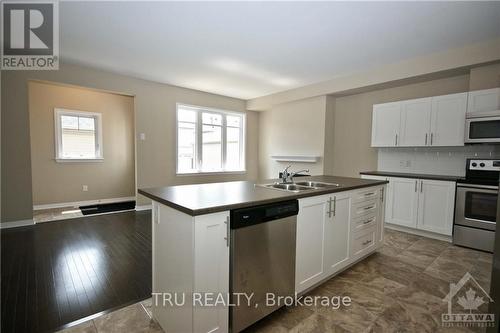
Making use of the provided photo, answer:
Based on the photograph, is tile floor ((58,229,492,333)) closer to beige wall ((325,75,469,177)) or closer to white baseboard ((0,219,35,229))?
beige wall ((325,75,469,177))

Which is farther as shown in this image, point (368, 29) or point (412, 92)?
point (412, 92)

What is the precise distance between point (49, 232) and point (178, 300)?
3.31 meters

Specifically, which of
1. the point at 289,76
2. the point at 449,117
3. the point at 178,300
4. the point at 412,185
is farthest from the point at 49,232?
the point at 449,117

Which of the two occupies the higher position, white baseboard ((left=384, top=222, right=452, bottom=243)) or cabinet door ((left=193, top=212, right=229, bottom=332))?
cabinet door ((left=193, top=212, right=229, bottom=332))

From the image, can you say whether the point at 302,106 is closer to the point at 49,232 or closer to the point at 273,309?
the point at 273,309

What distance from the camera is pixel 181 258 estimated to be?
146cm

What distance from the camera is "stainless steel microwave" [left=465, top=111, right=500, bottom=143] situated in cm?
292

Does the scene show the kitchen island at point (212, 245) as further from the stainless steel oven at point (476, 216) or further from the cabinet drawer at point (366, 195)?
the stainless steel oven at point (476, 216)

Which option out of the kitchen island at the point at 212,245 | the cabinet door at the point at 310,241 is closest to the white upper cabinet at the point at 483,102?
the kitchen island at the point at 212,245

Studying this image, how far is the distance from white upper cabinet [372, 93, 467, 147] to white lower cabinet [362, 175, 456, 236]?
0.62 m

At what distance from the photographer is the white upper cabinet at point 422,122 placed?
3.39 meters

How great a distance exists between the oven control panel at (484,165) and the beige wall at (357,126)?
54.5 inches

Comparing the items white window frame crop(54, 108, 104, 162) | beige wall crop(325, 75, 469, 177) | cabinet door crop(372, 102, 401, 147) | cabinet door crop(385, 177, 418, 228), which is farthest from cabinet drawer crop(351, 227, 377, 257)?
white window frame crop(54, 108, 104, 162)

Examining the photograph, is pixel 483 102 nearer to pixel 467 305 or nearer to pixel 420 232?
pixel 420 232
